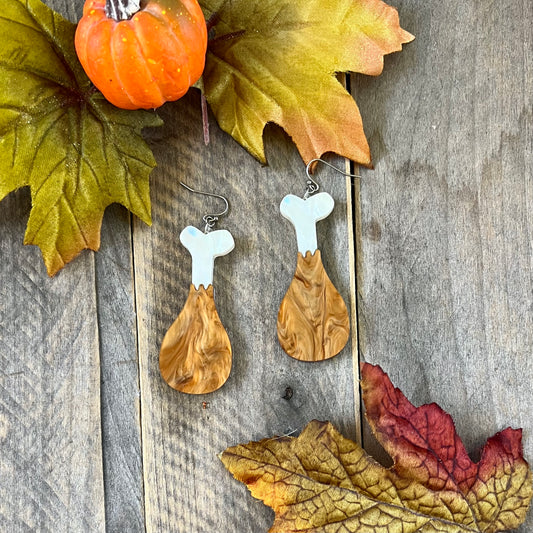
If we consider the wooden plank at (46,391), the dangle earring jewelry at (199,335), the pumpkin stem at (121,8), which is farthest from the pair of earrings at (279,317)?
the pumpkin stem at (121,8)

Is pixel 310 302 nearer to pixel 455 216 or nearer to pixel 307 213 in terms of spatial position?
pixel 307 213

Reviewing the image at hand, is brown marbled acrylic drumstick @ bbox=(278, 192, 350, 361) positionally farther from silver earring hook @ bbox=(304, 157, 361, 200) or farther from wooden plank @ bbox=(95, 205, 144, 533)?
wooden plank @ bbox=(95, 205, 144, 533)

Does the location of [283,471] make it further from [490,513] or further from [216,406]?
[490,513]

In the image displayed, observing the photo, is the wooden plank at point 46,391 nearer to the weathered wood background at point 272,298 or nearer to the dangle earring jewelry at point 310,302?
the weathered wood background at point 272,298

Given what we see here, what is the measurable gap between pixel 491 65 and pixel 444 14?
3.7 inches

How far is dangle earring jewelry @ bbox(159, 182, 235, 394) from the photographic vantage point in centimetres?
Result: 87

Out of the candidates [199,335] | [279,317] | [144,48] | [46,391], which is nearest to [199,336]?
[199,335]

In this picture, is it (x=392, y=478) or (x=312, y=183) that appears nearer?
(x=392, y=478)

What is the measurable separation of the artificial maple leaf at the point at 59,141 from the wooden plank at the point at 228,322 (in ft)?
0.23

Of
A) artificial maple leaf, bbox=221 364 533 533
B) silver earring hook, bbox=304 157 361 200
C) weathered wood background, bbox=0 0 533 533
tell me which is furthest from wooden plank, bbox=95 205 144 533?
silver earring hook, bbox=304 157 361 200

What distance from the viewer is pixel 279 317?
0.88 metres

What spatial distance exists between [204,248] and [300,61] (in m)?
0.27

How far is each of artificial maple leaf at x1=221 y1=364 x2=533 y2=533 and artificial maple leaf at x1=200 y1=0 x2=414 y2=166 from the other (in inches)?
12.2

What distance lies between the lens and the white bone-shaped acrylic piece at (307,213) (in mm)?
891
